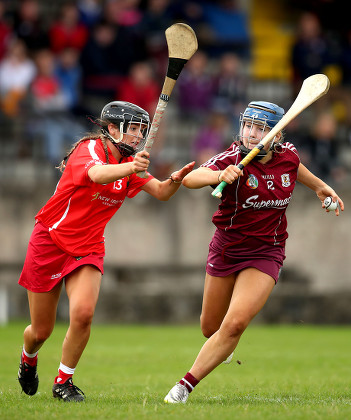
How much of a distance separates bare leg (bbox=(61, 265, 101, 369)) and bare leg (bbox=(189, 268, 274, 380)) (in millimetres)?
966

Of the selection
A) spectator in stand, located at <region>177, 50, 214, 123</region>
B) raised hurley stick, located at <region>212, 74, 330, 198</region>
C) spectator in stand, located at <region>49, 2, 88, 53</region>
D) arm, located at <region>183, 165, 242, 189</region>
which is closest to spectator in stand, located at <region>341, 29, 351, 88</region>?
spectator in stand, located at <region>177, 50, 214, 123</region>

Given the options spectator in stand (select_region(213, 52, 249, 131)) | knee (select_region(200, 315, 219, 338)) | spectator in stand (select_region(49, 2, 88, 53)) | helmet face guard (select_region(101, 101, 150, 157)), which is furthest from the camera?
spectator in stand (select_region(49, 2, 88, 53))

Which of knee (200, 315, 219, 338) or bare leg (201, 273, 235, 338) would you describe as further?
knee (200, 315, 219, 338)

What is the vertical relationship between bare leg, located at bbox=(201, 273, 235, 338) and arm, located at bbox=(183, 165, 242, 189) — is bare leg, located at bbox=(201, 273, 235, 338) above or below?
below

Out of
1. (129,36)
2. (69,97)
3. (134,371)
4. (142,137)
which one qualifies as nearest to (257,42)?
(129,36)

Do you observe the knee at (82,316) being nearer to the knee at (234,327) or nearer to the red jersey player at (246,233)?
the red jersey player at (246,233)

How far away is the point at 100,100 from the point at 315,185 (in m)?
9.58

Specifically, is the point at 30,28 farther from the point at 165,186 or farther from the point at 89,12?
the point at 165,186

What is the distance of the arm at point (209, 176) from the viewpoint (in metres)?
7.04

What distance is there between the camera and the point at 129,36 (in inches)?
672

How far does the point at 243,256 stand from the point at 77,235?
1428 mm

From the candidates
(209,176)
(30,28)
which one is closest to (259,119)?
(209,176)

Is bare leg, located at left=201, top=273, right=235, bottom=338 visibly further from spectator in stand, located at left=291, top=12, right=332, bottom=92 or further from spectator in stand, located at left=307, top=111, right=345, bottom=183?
spectator in stand, located at left=291, top=12, right=332, bottom=92

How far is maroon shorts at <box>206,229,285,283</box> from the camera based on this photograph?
7.57m
